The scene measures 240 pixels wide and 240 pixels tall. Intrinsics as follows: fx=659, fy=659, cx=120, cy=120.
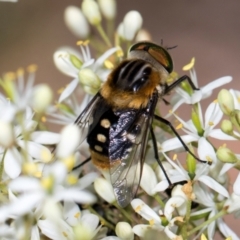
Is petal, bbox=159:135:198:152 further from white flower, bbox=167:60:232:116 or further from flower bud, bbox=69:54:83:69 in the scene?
flower bud, bbox=69:54:83:69

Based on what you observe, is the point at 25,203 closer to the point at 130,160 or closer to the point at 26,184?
the point at 26,184

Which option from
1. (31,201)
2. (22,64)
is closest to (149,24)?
(22,64)

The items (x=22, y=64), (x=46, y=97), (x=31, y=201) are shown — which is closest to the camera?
(x=31, y=201)

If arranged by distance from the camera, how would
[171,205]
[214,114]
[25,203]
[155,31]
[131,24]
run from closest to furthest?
[25,203] < [171,205] < [214,114] < [131,24] < [155,31]

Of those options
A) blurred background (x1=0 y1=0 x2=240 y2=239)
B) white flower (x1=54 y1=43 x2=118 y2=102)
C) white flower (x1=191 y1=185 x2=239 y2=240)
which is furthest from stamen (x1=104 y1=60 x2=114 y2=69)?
blurred background (x1=0 y1=0 x2=240 y2=239)

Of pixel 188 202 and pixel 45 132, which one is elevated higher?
pixel 45 132

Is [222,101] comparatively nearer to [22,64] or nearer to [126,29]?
[126,29]

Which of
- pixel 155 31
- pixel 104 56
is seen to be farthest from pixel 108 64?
pixel 155 31
